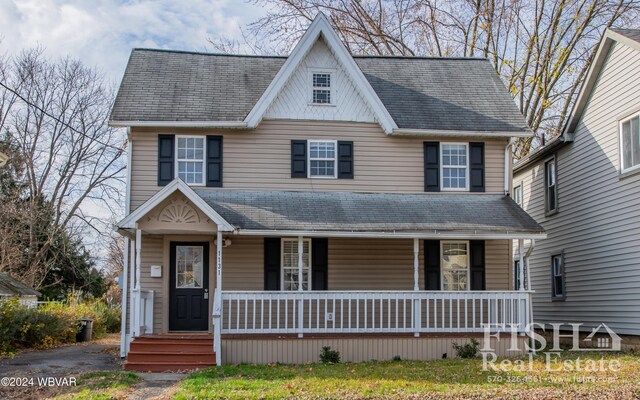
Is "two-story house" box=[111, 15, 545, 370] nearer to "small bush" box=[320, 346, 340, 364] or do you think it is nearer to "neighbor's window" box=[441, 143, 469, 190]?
"neighbor's window" box=[441, 143, 469, 190]

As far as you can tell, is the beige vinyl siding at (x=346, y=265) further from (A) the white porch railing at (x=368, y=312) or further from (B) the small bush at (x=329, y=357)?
(B) the small bush at (x=329, y=357)

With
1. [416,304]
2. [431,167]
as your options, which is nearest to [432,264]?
[416,304]

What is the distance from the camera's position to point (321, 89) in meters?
18.3

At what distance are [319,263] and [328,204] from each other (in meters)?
1.50

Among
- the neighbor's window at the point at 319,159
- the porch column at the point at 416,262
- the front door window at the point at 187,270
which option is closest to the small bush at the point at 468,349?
the porch column at the point at 416,262

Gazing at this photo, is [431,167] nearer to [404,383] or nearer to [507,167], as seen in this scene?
[507,167]

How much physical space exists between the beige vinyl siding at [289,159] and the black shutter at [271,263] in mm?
1400

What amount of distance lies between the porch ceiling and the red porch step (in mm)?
2654

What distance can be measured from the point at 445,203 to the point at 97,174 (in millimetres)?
22769

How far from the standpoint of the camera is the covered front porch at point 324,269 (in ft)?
51.8

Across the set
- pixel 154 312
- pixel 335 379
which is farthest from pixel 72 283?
pixel 335 379

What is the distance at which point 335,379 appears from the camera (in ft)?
41.1

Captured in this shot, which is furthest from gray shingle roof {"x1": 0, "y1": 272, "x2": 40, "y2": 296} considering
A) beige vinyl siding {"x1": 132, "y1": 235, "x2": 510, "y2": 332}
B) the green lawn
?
the green lawn

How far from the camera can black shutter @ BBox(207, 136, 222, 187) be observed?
17828mm
